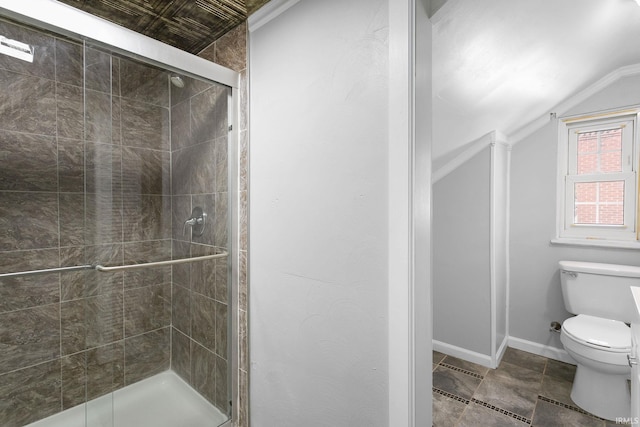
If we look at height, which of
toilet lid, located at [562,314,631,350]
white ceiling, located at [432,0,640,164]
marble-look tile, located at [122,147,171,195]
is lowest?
toilet lid, located at [562,314,631,350]

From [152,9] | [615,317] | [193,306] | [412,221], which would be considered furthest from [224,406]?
[615,317]

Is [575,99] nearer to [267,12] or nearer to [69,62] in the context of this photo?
[267,12]

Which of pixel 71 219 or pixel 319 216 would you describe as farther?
pixel 71 219

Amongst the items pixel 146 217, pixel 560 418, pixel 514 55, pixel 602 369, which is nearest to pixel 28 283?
pixel 146 217

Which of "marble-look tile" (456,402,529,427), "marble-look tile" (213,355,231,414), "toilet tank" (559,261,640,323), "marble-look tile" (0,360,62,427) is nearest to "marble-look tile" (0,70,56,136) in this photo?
"marble-look tile" (0,360,62,427)

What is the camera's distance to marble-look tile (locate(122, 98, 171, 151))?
108 centimetres

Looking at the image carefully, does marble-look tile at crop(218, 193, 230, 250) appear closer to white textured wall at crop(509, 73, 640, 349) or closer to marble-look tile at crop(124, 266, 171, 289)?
marble-look tile at crop(124, 266, 171, 289)

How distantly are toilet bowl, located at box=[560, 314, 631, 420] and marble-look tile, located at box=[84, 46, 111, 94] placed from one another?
9.10 feet

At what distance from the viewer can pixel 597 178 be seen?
7.23 ft

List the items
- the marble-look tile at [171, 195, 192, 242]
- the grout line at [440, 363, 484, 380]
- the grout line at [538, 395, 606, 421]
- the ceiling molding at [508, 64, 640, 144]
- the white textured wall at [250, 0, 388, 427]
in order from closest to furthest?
the white textured wall at [250, 0, 388, 427], the marble-look tile at [171, 195, 192, 242], the grout line at [538, 395, 606, 421], the ceiling molding at [508, 64, 640, 144], the grout line at [440, 363, 484, 380]

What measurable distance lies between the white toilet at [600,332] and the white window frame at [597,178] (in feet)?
0.78

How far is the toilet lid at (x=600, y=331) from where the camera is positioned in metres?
1.66

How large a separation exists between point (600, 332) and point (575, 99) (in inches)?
67.6

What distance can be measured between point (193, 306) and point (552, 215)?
9.00 feet
